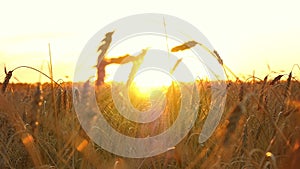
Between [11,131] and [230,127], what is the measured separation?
233cm

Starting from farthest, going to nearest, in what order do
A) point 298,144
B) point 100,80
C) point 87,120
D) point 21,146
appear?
point 21,146
point 100,80
point 87,120
point 298,144

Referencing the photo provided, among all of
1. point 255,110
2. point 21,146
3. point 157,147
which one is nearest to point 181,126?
point 157,147

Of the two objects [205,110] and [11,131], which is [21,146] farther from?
[205,110]

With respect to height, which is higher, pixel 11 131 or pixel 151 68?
pixel 151 68

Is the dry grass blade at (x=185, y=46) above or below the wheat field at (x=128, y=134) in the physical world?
above

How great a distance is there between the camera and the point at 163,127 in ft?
8.13

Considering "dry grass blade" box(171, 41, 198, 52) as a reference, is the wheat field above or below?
below

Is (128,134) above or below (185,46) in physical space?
below

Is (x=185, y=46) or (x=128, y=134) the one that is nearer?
(x=185, y=46)

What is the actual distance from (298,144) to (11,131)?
8.19 ft

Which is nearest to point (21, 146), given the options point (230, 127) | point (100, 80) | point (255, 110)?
point (100, 80)

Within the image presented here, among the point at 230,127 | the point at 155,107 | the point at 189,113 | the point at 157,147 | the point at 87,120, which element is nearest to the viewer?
the point at 230,127

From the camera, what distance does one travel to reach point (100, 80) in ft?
5.20

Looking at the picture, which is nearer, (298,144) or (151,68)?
(298,144)
